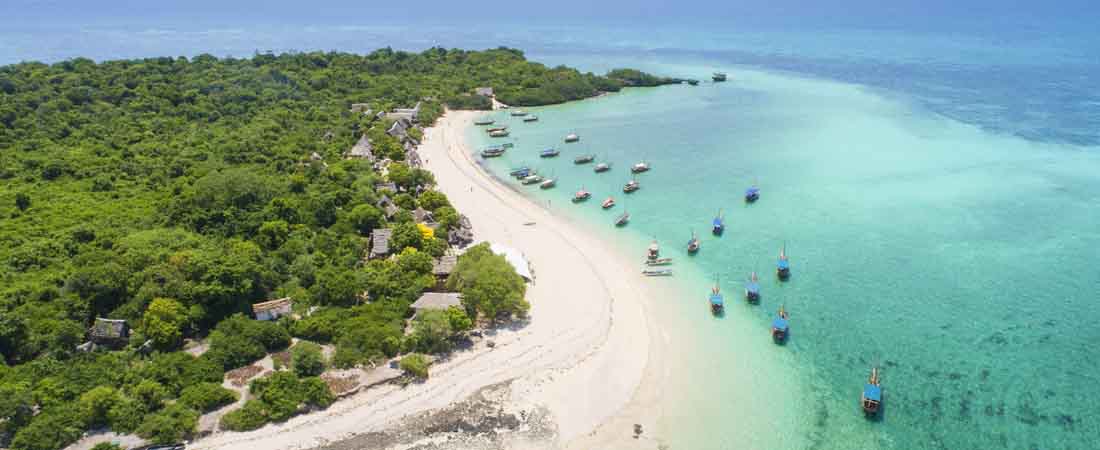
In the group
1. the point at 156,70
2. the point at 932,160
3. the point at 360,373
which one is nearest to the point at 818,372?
the point at 360,373

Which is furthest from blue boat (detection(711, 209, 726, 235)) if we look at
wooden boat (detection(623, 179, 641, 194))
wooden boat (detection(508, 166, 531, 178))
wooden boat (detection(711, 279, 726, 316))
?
wooden boat (detection(508, 166, 531, 178))

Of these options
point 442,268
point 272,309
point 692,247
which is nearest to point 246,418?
point 272,309

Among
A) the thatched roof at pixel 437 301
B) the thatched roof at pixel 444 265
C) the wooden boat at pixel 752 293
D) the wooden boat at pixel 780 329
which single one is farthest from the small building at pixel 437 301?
the wooden boat at pixel 752 293

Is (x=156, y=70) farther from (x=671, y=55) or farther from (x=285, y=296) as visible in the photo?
(x=671, y=55)

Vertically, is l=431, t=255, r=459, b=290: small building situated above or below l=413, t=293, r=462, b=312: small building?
above

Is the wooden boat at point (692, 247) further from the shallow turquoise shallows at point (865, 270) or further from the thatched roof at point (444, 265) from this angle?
the thatched roof at point (444, 265)

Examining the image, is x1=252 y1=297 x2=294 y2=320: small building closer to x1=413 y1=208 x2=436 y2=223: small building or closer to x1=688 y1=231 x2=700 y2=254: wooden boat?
x1=413 y1=208 x2=436 y2=223: small building
